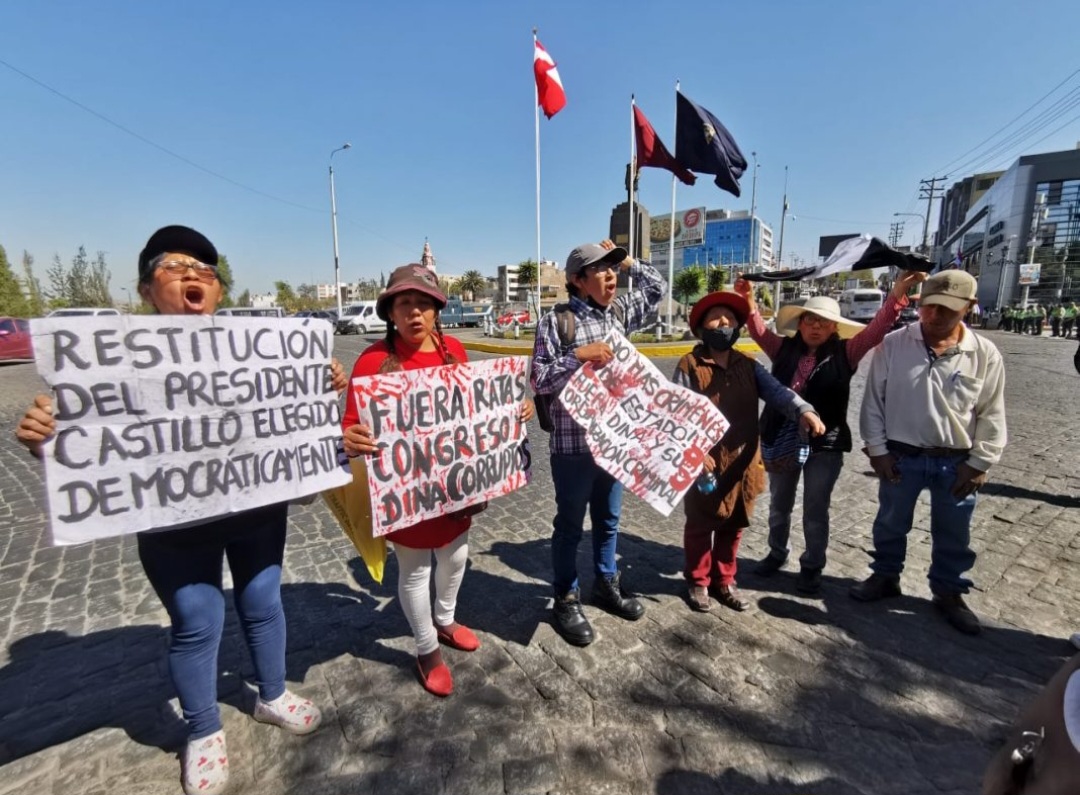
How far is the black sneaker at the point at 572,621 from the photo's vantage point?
2.80 meters

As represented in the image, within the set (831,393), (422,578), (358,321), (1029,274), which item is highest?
(1029,274)

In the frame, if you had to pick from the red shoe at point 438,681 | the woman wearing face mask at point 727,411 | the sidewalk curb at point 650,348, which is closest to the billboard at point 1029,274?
the sidewalk curb at point 650,348

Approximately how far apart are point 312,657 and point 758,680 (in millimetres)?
2234

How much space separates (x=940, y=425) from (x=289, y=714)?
352 cm

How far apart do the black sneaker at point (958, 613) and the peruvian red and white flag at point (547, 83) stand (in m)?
14.5

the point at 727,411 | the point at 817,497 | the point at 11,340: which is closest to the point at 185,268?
the point at 727,411

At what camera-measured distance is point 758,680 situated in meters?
2.52

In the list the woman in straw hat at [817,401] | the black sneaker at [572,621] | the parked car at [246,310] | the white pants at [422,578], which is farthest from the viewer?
the woman in straw hat at [817,401]

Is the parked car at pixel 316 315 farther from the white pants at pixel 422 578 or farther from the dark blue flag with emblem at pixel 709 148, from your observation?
the dark blue flag with emblem at pixel 709 148

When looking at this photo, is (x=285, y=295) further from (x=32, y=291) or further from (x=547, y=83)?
(x=547, y=83)

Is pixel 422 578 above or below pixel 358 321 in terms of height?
below

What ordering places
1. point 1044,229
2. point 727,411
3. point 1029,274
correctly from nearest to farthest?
point 727,411
point 1029,274
point 1044,229

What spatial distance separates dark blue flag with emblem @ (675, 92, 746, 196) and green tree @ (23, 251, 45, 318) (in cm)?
5124

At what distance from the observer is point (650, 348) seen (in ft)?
52.9
